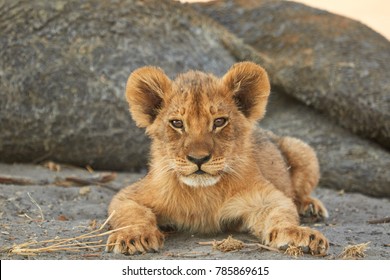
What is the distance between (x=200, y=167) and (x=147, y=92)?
891 mm

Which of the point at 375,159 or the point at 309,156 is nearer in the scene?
the point at 309,156

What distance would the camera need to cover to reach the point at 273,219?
16.1 ft

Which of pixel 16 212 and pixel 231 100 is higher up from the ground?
pixel 231 100

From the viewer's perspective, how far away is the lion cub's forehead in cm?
495

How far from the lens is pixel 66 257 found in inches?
183

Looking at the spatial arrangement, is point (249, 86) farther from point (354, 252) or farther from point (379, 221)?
point (379, 221)

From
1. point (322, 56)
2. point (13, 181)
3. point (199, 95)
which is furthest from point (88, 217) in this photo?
point (322, 56)

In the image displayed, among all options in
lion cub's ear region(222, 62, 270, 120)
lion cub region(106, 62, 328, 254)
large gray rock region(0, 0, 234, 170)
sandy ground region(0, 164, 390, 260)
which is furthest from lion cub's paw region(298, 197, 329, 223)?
large gray rock region(0, 0, 234, 170)

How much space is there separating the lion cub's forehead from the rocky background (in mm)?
2609

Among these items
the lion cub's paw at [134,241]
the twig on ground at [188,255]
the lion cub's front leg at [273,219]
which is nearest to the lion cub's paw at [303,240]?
the lion cub's front leg at [273,219]

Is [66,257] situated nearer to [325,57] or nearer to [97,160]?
[97,160]

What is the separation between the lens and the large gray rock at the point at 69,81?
8383 millimetres
